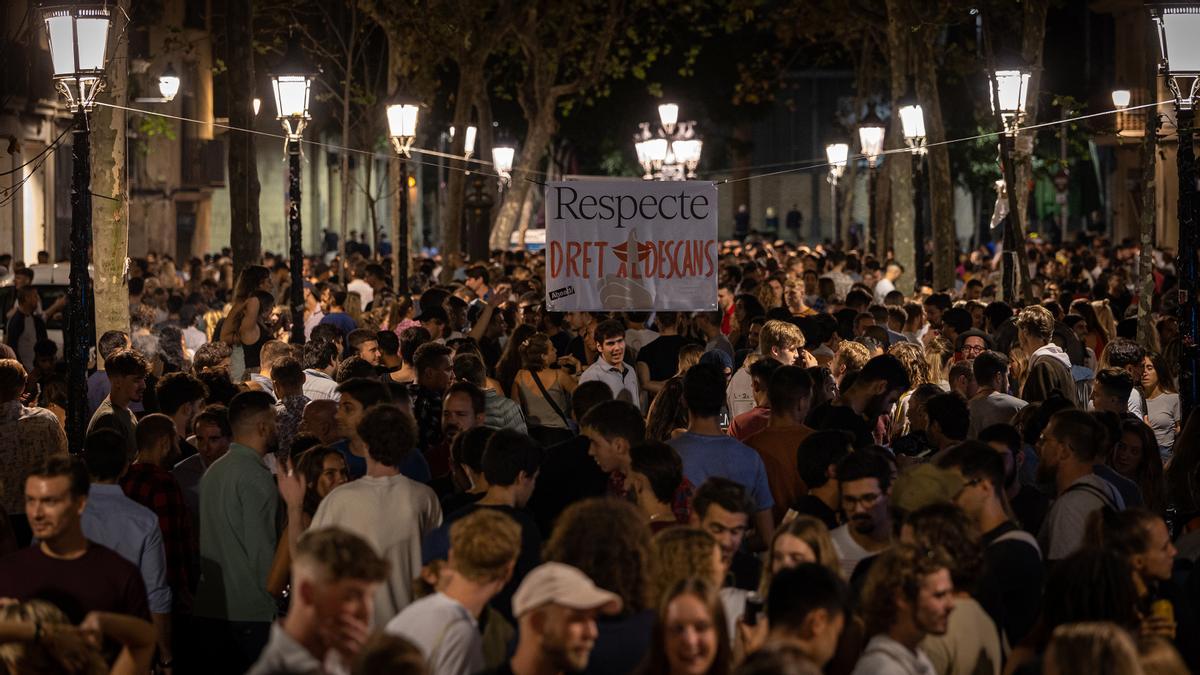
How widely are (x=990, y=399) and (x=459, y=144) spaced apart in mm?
26381

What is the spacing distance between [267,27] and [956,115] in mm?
31910

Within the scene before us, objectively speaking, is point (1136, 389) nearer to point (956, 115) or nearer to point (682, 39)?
point (682, 39)

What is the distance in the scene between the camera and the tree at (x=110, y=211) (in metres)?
17.3

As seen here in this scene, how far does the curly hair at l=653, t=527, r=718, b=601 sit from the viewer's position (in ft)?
18.9

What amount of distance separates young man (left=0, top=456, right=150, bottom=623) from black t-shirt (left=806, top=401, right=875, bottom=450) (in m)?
4.16

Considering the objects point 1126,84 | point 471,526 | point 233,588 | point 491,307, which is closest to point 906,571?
point 471,526

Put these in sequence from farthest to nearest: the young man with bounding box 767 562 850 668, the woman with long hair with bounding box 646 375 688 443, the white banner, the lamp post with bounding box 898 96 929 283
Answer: the lamp post with bounding box 898 96 929 283 → the white banner → the woman with long hair with bounding box 646 375 688 443 → the young man with bounding box 767 562 850 668

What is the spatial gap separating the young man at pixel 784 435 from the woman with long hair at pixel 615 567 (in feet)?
10.6

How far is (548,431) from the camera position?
38.5ft

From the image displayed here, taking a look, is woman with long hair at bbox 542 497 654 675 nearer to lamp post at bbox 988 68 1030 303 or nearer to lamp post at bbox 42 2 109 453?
lamp post at bbox 42 2 109 453

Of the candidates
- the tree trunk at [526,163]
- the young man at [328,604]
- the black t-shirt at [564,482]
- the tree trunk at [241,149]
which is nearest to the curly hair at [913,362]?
the black t-shirt at [564,482]

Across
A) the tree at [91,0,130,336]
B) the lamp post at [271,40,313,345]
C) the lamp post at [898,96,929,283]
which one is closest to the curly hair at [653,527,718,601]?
the lamp post at [271,40,313,345]

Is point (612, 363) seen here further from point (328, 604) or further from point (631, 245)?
point (328, 604)

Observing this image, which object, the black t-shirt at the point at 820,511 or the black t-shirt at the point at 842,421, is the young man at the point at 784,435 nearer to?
the black t-shirt at the point at 842,421
